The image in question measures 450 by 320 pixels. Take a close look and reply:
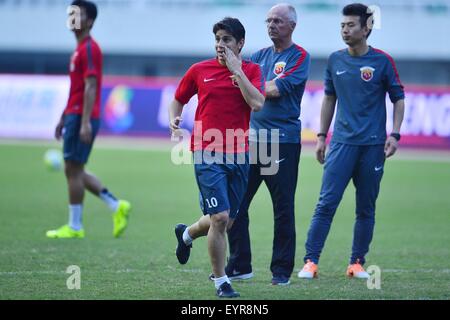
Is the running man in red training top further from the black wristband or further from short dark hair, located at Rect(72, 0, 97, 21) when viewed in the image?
short dark hair, located at Rect(72, 0, 97, 21)

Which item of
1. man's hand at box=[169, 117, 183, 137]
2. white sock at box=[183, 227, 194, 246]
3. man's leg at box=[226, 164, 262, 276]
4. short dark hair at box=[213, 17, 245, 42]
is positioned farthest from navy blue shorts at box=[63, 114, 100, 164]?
short dark hair at box=[213, 17, 245, 42]

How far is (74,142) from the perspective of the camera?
1094 cm

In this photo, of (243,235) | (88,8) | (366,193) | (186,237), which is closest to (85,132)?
(88,8)

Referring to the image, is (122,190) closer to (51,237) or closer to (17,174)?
(17,174)

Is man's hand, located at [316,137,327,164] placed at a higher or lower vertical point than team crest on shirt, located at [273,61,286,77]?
lower

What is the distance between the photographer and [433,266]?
9359 mm

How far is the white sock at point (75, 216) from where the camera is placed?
11.1 meters

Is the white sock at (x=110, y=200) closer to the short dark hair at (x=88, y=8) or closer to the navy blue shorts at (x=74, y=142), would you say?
the navy blue shorts at (x=74, y=142)

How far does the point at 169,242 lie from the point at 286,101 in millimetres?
3091

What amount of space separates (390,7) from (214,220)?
106 feet

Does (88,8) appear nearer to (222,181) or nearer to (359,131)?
(359,131)

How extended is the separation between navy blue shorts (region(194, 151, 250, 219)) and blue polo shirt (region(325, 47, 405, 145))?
5.18ft

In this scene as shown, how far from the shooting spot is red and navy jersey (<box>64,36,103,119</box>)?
10.9 metres
